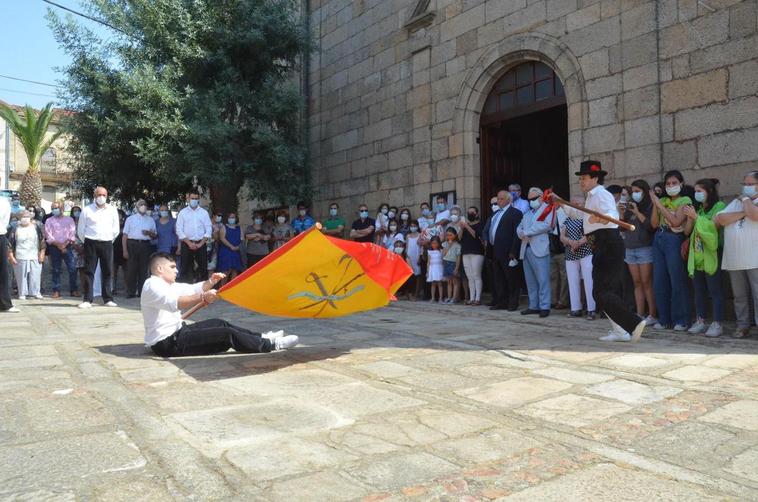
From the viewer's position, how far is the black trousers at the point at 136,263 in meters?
Answer: 11.3

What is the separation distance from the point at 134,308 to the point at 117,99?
17.9ft

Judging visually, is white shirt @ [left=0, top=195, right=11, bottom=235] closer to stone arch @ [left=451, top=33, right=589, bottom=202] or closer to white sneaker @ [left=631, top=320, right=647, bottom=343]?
stone arch @ [left=451, top=33, right=589, bottom=202]

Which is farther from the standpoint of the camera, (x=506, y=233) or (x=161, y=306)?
(x=506, y=233)

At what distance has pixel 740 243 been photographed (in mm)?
6020

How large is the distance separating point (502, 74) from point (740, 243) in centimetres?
596

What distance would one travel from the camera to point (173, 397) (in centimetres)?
382

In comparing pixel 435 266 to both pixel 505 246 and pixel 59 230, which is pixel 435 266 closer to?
pixel 505 246

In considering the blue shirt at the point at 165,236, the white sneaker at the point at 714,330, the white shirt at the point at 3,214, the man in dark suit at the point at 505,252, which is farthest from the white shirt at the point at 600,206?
the blue shirt at the point at 165,236

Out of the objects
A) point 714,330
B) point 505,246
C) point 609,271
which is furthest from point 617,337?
point 505,246

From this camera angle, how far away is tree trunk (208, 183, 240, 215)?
45.7 feet

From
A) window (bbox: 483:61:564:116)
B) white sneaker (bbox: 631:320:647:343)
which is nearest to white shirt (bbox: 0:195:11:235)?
window (bbox: 483:61:564:116)

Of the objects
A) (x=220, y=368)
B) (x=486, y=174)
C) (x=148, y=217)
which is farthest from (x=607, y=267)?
(x=148, y=217)

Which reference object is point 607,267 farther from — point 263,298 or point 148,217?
point 148,217

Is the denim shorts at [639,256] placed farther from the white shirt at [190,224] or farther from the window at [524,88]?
the white shirt at [190,224]
